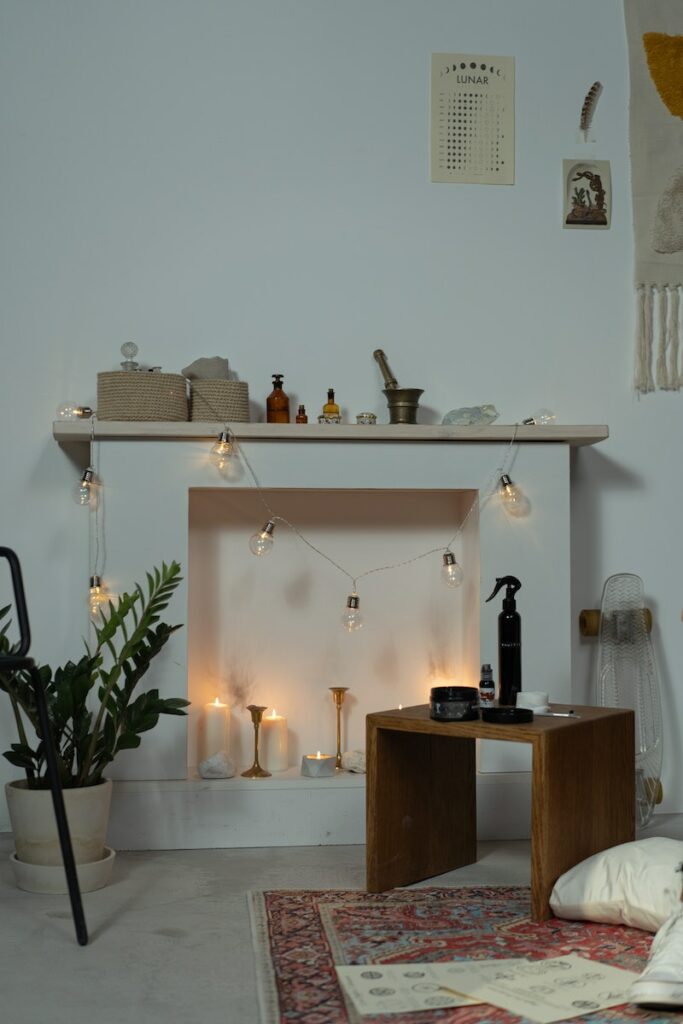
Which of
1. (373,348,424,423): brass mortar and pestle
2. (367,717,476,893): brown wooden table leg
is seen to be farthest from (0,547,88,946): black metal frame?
(373,348,424,423): brass mortar and pestle

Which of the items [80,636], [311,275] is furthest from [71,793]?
[311,275]

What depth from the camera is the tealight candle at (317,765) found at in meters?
3.16

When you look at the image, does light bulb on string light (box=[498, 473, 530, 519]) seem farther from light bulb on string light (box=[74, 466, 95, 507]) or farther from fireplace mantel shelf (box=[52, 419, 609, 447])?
light bulb on string light (box=[74, 466, 95, 507])

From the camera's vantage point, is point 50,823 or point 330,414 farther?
point 330,414

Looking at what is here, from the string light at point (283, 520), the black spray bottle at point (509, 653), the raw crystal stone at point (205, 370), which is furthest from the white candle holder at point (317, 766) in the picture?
the raw crystal stone at point (205, 370)

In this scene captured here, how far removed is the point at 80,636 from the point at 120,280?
3.46 ft

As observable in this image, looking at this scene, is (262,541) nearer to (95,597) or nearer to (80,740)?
(95,597)

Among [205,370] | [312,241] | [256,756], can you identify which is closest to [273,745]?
[256,756]

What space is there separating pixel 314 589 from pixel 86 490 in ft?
2.52

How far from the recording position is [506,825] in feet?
10.3

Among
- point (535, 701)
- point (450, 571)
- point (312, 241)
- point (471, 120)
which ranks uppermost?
point (471, 120)

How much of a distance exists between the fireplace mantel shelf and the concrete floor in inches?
→ 43.9

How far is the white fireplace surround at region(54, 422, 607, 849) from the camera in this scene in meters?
3.06

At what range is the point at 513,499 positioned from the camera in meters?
3.20
